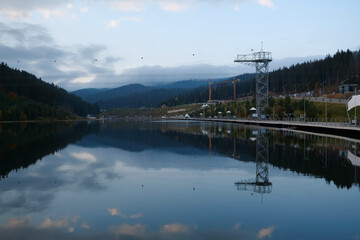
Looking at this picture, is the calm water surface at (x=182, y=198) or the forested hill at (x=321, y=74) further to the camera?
the forested hill at (x=321, y=74)

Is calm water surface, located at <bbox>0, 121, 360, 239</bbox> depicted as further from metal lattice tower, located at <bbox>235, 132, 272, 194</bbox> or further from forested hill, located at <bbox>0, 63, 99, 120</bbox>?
forested hill, located at <bbox>0, 63, 99, 120</bbox>

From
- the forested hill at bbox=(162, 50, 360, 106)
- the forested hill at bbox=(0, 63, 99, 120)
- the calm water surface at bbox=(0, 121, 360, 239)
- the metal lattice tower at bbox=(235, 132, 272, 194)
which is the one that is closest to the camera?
the calm water surface at bbox=(0, 121, 360, 239)

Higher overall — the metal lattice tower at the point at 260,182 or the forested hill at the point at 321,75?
the forested hill at the point at 321,75

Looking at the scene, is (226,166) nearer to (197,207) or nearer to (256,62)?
(197,207)

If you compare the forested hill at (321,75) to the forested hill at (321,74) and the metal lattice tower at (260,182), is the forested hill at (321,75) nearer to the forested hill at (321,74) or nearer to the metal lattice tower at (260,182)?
the forested hill at (321,74)

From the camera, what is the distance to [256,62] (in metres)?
81.6

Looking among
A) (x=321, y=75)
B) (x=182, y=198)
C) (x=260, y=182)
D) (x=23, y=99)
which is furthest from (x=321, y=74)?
(x=182, y=198)

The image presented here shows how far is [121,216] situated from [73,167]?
11654 mm

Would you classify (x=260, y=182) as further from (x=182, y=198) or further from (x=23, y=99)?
(x=23, y=99)

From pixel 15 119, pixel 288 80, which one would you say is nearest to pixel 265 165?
pixel 15 119

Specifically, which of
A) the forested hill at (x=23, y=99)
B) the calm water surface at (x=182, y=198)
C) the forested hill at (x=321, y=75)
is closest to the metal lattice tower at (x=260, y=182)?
the calm water surface at (x=182, y=198)

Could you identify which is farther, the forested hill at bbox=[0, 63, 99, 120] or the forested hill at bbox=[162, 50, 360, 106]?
the forested hill at bbox=[162, 50, 360, 106]

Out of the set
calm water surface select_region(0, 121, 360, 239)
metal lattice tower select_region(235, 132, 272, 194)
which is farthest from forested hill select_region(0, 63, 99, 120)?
metal lattice tower select_region(235, 132, 272, 194)

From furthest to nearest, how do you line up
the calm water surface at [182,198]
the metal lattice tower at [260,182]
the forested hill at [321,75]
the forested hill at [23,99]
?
the forested hill at [321,75] → the forested hill at [23,99] → the metal lattice tower at [260,182] → the calm water surface at [182,198]
